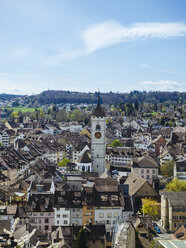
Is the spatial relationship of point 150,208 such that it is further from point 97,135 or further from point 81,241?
point 97,135

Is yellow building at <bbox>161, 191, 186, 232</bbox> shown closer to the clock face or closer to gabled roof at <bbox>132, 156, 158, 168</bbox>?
gabled roof at <bbox>132, 156, 158, 168</bbox>

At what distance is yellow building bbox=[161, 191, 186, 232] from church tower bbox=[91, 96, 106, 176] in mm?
21587

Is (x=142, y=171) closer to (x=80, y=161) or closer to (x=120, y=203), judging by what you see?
(x=80, y=161)

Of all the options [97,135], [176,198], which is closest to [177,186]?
[176,198]

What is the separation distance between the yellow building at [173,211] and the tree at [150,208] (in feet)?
3.79

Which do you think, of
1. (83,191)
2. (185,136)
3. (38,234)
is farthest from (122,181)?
(185,136)

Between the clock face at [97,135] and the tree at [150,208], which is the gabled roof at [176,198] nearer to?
the tree at [150,208]

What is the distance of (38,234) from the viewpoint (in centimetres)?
3134

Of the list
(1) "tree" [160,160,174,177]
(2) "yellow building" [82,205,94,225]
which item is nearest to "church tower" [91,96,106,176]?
(1) "tree" [160,160,174,177]

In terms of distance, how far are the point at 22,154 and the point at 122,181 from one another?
85.5ft

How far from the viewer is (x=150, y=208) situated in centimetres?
3966

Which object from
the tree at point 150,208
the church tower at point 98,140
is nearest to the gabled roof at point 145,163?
the church tower at point 98,140

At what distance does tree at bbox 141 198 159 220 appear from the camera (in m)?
39.3

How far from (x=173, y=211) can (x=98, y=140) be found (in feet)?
79.9
